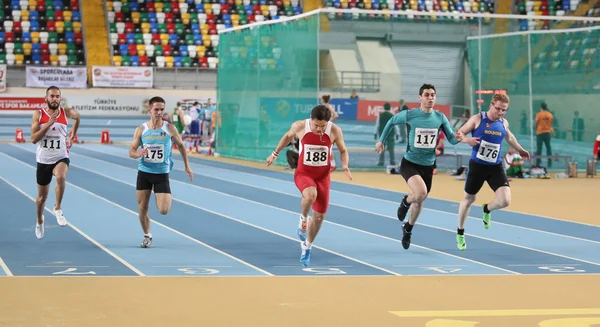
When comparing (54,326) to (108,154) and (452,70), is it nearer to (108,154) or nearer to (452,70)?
(452,70)

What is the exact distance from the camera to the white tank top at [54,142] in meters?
12.3

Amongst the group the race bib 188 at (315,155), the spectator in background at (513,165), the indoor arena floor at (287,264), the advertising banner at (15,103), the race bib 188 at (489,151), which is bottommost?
the spectator in background at (513,165)

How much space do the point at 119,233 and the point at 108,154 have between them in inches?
733

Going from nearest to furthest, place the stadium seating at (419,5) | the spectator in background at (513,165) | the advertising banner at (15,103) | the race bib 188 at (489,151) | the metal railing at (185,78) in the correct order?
the race bib 188 at (489,151) < the spectator in background at (513,165) < the advertising banner at (15,103) < the metal railing at (185,78) < the stadium seating at (419,5)

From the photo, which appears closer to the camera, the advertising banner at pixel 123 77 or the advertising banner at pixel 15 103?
the advertising banner at pixel 15 103

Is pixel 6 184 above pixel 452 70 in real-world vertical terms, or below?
below

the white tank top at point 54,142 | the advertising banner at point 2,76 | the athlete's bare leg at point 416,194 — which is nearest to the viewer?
the athlete's bare leg at point 416,194

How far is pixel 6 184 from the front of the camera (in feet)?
65.6

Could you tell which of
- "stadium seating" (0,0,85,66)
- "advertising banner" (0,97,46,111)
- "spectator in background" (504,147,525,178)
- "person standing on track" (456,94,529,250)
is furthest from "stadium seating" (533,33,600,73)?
"stadium seating" (0,0,85,66)

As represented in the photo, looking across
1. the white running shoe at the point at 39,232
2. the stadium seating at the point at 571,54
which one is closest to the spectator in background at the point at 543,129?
the stadium seating at the point at 571,54

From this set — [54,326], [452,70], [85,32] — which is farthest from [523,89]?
[85,32]

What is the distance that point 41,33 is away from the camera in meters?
44.0

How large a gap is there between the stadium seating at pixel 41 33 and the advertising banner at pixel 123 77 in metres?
1.73

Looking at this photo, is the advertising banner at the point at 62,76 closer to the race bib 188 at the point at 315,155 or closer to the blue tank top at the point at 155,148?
the blue tank top at the point at 155,148
